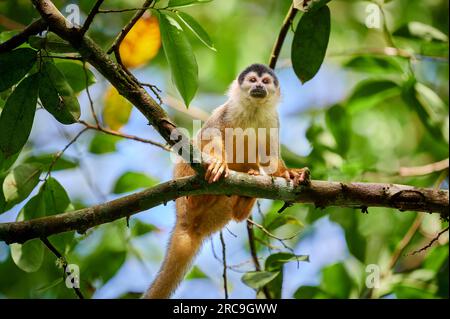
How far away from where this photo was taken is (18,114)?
10.6 ft

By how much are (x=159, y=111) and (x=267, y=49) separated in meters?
4.24

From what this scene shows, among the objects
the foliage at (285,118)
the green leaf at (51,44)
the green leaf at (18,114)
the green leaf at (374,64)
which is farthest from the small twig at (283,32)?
the green leaf at (18,114)

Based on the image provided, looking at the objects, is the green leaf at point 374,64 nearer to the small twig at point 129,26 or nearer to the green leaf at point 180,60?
the green leaf at point 180,60

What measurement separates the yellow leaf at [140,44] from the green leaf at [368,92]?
177cm

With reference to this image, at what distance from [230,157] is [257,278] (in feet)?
3.33

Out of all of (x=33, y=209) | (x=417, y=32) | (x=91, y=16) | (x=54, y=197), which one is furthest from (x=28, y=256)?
(x=417, y=32)

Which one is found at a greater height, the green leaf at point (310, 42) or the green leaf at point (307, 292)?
the green leaf at point (310, 42)

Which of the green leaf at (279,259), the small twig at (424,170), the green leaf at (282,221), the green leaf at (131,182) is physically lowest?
the green leaf at (279,259)

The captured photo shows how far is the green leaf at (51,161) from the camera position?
4.07m

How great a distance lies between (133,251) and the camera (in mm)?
5055

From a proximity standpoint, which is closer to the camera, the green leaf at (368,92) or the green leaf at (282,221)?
the green leaf at (282,221)

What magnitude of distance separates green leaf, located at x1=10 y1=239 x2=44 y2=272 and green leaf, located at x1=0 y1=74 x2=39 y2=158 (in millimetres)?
865

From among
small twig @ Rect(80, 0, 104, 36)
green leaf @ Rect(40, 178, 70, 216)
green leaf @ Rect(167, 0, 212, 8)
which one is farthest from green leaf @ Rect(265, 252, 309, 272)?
small twig @ Rect(80, 0, 104, 36)
